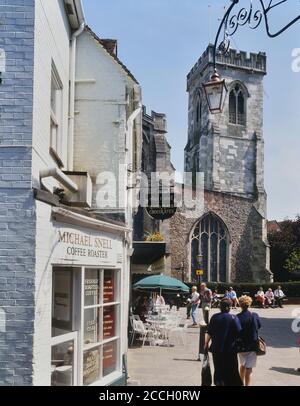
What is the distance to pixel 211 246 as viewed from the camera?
4322cm

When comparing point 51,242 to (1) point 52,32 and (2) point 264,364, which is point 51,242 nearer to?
(1) point 52,32

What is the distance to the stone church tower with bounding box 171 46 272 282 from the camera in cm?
4288

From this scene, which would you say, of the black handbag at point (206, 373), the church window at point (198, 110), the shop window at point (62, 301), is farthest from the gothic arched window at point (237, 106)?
the shop window at point (62, 301)

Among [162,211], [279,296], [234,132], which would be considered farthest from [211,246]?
[162,211]

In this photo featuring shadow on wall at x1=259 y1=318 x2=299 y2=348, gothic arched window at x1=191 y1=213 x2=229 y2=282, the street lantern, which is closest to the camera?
the street lantern

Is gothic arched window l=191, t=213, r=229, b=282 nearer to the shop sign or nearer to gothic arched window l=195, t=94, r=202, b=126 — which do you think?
gothic arched window l=195, t=94, r=202, b=126

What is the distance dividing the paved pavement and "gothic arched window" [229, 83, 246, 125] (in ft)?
121

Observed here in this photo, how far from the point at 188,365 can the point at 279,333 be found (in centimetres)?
864

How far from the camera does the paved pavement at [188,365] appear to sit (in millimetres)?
10307

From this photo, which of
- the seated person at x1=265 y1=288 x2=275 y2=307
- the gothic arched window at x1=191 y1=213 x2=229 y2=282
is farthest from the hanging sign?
the gothic arched window at x1=191 y1=213 x2=229 y2=282

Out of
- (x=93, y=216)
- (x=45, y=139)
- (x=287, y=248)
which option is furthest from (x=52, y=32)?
(x=287, y=248)

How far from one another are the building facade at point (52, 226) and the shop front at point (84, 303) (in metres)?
0.01

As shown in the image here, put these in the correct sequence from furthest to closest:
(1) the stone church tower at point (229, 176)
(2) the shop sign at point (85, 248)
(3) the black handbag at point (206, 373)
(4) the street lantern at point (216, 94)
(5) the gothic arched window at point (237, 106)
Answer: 1. (5) the gothic arched window at point (237, 106)
2. (1) the stone church tower at point (229, 176)
3. (4) the street lantern at point (216, 94)
4. (3) the black handbag at point (206, 373)
5. (2) the shop sign at point (85, 248)

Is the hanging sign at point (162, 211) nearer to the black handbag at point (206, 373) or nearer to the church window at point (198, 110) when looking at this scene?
the black handbag at point (206, 373)
